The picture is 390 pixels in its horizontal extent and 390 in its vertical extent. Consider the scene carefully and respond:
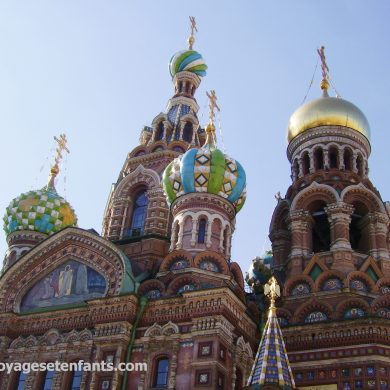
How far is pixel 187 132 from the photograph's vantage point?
62.2ft

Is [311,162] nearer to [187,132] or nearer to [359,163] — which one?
[359,163]

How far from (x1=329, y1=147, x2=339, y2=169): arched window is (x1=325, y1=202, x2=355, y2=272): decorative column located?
5.13 ft

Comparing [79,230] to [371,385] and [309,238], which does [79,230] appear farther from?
[371,385]

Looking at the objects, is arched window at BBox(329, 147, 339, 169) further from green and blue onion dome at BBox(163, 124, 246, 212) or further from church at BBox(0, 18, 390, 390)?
green and blue onion dome at BBox(163, 124, 246, 212)

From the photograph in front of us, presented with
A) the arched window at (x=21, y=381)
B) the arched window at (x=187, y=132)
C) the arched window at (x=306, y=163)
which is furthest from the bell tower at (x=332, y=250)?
the arched window at (x=21, y=381)

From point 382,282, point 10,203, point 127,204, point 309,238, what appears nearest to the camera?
point 382,282

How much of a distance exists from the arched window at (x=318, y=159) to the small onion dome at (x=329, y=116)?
657 millimetres

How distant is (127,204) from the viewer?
17328 mm

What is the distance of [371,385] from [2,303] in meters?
7.35

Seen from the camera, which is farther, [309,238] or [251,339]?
[309,238]

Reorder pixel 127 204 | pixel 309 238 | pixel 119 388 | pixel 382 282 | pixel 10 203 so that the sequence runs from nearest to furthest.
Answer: pixel 119 388 → pixel 382 282 → pixel 309 238 → pixel 127 204 → pixel 10 203

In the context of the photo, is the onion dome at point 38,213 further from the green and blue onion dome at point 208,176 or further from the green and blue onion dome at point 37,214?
the green and blue onion dome at point 208,176

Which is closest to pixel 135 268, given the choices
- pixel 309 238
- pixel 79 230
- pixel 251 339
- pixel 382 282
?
pixel 79 230

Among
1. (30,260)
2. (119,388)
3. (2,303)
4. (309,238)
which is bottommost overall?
(119,388)
